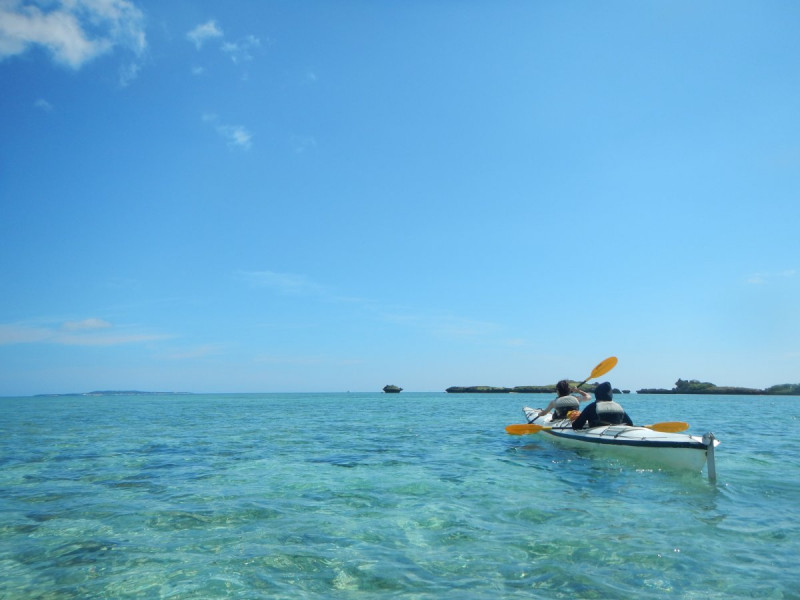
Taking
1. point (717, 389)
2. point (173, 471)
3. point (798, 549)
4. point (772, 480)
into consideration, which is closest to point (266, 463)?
point (173, 471)

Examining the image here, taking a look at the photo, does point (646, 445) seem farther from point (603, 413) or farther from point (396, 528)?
point (396, 528)

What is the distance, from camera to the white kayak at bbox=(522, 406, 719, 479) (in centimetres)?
1155

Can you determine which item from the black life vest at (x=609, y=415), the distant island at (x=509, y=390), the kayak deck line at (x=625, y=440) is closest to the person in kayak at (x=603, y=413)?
the black life vest at (x=609, y=415)

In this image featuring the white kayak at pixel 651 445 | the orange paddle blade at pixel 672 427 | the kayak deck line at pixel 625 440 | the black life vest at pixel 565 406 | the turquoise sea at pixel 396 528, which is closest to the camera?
the turquoise sea at pixel 396 528

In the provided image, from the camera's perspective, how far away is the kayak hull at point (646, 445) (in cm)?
1170

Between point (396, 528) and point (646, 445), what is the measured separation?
26.0ft

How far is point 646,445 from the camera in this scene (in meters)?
12.5

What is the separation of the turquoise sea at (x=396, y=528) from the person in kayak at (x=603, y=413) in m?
1.27

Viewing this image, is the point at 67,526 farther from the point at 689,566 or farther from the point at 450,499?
the point at 689,566

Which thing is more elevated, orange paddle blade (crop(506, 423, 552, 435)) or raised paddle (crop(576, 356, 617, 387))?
raised paddle (crop(576, 356, 617, 387))

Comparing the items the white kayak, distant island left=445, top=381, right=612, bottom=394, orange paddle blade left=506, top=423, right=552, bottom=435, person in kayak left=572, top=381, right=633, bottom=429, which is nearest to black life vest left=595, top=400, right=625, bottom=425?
person in kayak left=572, top=381, right=633, bottom=429

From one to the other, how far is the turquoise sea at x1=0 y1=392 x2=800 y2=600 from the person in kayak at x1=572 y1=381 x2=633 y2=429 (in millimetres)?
1275

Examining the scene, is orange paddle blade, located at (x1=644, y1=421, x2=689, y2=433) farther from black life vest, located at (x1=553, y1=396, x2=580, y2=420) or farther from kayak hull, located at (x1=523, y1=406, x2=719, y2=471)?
black life vest, located at (x1=553, y1=396, x2=580, y2=420)

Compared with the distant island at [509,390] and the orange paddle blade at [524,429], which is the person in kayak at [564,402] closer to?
the orange paddle blade at [524,429]
